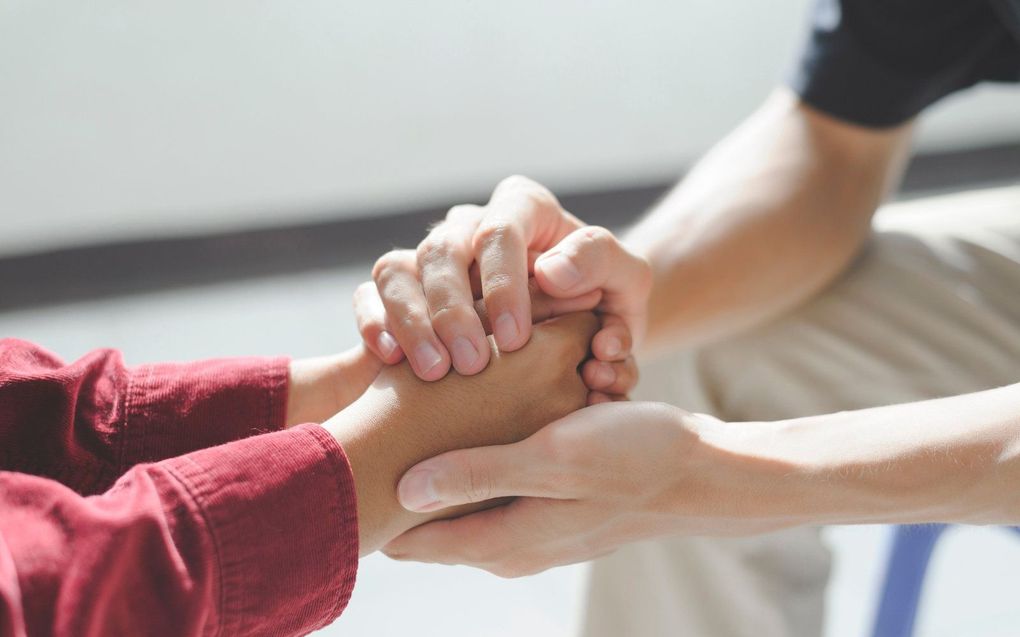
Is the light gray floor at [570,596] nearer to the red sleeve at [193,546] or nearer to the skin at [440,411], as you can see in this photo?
the skin at [440,411]

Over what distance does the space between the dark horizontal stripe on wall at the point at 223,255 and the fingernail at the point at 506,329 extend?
1.56 m

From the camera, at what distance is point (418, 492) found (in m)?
0.75

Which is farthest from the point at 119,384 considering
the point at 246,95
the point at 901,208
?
the point at 246,95

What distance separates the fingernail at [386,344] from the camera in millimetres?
851

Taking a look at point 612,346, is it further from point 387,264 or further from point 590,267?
point 387,264

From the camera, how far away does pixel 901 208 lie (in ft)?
4.14

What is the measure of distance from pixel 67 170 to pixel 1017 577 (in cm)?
203

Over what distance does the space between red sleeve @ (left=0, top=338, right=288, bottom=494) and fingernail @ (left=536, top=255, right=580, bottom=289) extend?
0.80 ft

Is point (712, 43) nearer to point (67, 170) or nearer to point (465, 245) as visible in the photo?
point (67, 170)

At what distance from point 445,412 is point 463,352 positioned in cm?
5

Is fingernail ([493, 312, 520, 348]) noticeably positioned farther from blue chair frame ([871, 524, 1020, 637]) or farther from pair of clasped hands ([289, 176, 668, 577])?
blue chair frame ([871, 524, 1020, 637])

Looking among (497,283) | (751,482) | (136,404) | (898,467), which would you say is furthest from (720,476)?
(136,404)

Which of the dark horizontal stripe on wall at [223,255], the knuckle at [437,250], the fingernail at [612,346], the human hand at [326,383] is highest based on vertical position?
the knuckle at [437,250]

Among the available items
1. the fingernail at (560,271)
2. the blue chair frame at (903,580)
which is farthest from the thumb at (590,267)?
the blue chair frame at (903,580)
